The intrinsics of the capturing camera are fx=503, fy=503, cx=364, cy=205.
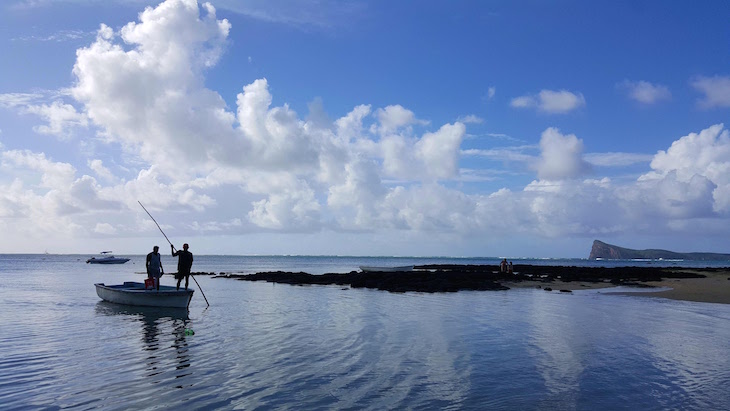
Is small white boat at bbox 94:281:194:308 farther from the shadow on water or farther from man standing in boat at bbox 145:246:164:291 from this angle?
man standing in boat at bbox 145:246:164:291

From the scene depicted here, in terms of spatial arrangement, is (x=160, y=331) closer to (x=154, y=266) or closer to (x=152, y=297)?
(x=152, y=297)

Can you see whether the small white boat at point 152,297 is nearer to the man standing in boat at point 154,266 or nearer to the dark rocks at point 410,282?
the man standing in boat at point 154,266

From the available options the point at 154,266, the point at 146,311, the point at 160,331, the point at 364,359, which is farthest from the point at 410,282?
the point at 364,359

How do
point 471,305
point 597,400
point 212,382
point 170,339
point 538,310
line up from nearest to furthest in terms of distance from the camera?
point 597,400 → point 212,382 → point 170,339 → point 538,310 → point 471,305

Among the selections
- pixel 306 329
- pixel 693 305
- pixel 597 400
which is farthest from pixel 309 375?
pixel 693 305

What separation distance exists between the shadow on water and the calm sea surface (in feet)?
→ 0.31

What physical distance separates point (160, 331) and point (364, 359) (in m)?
9.64

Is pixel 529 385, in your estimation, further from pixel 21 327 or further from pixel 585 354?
pixel 21 327

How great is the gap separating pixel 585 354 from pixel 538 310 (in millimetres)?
12719

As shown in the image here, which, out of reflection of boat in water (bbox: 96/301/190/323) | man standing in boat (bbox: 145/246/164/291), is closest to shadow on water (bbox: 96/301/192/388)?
reflection of boat in water (bbox: 96/301/190/323)

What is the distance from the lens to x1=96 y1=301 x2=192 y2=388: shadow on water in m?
13.7

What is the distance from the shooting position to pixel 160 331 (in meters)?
20.0

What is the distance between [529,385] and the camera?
12.0 m

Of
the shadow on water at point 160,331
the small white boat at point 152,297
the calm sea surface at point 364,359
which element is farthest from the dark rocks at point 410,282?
the shadow on water at point 160,331
